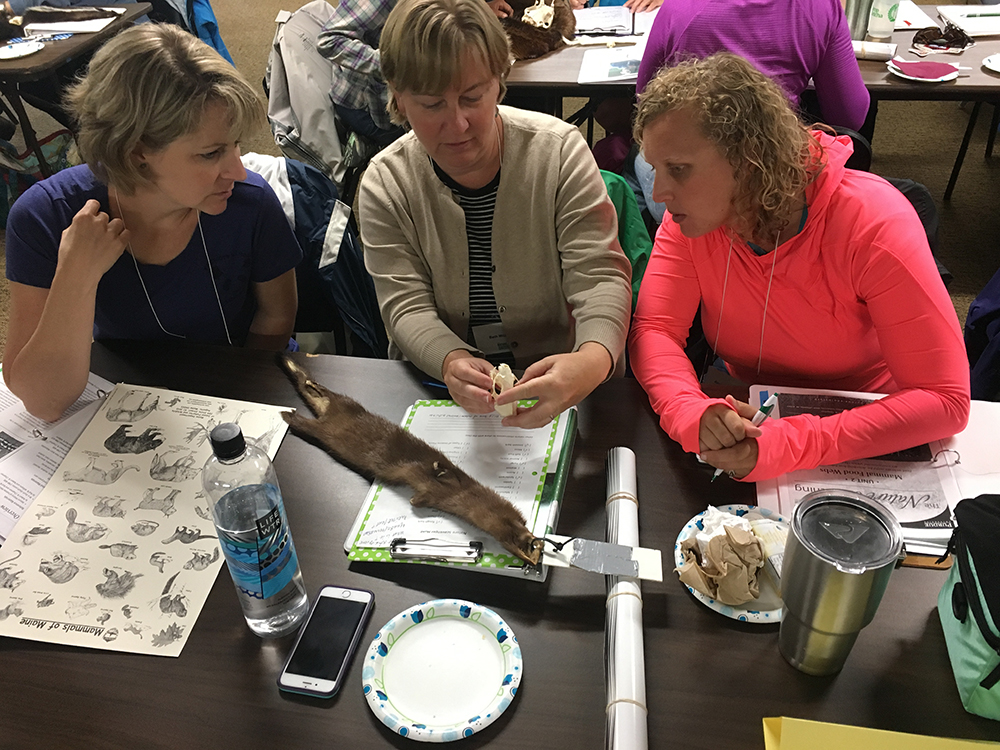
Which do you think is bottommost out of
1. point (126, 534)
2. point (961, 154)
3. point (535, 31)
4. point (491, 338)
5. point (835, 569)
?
point (961, 154)

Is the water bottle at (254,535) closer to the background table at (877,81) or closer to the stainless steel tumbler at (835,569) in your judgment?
the stainless steel tumbler at (835,569)

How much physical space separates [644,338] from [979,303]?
86 cm

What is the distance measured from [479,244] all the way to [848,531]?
37.4 inches

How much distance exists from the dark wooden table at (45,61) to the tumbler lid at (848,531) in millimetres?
3218

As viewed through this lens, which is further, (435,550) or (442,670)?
(435,550)

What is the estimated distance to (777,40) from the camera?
7.04 feet

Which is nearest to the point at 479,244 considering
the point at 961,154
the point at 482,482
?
the point at 482,482

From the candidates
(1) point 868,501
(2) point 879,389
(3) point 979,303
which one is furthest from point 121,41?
(3) point 979,303

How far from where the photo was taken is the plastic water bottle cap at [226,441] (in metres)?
0.77

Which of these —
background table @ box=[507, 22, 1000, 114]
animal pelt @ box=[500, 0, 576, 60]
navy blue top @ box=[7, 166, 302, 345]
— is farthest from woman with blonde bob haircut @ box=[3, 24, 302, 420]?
animal pelt @ box=[500, 0, 576, 60]

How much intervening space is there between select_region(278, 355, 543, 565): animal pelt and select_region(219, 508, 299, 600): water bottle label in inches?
8.4

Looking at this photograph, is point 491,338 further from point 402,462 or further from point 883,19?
point 883,19

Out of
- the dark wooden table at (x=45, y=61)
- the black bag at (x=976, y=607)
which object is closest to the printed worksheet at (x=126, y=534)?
the black bag at (x=976, y=607)

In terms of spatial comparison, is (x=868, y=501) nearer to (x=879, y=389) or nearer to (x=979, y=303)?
(x=879, y=389)
